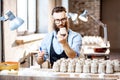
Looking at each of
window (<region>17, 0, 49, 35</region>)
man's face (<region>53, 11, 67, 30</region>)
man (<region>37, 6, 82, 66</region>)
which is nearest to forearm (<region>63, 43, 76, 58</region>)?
man (<region>37, 6, 82, 66</region>)

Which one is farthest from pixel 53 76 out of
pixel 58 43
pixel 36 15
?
pixel 36 15

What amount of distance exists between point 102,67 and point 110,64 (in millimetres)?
74

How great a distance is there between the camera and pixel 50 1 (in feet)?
23.4

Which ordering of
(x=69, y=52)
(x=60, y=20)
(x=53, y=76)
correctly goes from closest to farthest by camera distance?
(x=53, y=76) < (x=69, y=52) < (x=60, y=20)

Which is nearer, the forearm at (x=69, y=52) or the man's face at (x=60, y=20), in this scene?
the forearm at (x=69, y=52)

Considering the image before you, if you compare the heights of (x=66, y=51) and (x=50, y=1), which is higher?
(x=50, y=1)

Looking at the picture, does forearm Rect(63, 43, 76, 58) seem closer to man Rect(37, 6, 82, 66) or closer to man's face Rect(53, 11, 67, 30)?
man Rect(37, 6, 82, 66)

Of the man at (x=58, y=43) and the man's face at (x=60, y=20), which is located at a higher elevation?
the man's face at (x=60, y=20)

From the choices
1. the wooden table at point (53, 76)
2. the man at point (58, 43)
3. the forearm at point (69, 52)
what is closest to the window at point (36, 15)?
the man at point (58, 43)

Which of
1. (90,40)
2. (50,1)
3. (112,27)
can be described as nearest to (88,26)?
(112,27)

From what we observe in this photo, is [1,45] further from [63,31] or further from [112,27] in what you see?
[112,27]

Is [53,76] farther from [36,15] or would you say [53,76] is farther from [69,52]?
[36,15]

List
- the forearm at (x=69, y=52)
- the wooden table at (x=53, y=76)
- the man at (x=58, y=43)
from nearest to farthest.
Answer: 1. the wooden table at (x=53, y=76)
2. the forearm at (x=69, y=52)
3. the man at (x=58, y=43)

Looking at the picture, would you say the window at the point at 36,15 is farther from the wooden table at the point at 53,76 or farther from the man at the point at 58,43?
the wooden table at the point at 53,76
